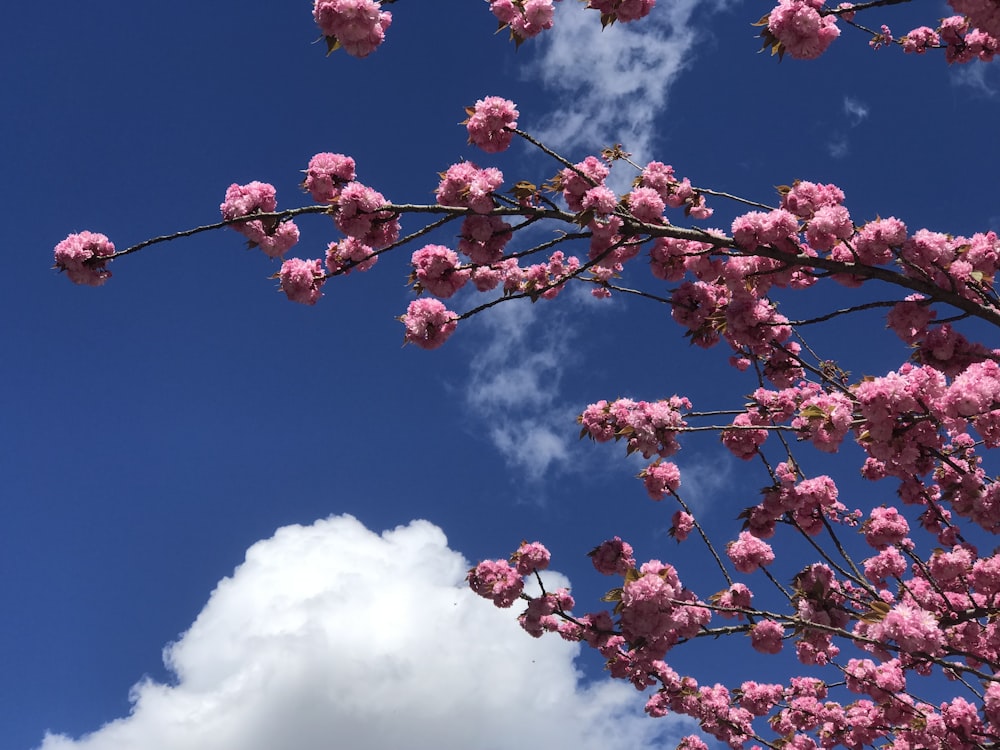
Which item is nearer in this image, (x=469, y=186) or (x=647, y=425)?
(x=469, y=186)

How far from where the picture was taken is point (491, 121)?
5.76 m

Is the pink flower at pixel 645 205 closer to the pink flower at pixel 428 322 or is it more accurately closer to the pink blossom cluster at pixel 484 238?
the pink blossom cluster at pixel 484 238

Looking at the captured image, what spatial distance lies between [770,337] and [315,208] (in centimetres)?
473

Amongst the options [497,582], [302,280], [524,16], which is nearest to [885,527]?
[497,582]

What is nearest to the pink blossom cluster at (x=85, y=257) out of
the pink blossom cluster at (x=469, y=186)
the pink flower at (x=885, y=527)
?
the pink blossom cluster at (x=469, y=186)

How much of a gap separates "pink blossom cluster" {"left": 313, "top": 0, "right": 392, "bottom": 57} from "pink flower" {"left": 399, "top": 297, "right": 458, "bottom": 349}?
7.89 feet

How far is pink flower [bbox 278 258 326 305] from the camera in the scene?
668 centimetres

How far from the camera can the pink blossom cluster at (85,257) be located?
20.4 ft

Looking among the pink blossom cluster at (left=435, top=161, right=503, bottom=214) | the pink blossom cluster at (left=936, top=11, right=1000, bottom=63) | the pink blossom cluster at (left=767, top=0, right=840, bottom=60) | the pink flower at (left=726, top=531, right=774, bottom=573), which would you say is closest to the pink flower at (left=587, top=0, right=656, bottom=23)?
the pink blossom cluster at (left=767, top=0, right=840, bottom=60)

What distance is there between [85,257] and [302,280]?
1.94m

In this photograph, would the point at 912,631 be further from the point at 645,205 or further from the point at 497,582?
the point at 497,582

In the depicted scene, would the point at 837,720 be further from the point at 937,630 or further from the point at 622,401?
the point at 622,401

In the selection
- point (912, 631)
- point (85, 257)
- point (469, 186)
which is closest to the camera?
point (469, 186)

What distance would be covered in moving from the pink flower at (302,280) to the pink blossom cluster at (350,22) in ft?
7.27
